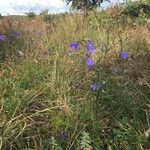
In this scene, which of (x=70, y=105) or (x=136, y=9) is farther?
(x=136, y=9)

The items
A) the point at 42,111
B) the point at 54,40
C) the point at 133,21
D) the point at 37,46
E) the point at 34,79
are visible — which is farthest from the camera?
the point at 133,21

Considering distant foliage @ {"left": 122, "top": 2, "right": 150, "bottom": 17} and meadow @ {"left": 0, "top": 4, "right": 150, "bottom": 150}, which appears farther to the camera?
distant foliage @ {"left": 122, "top": 2, "right": 150, "bottom": 17}

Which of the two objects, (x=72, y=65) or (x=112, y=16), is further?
(x=112, y=16)

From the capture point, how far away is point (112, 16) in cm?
929

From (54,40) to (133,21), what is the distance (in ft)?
16.5

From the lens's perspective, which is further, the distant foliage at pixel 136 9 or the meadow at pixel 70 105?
the distant foliage at pixel 136 9

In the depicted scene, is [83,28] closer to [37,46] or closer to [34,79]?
[37,46]

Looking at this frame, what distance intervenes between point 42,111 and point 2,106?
1.09ft

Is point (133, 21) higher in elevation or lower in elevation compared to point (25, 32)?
lower

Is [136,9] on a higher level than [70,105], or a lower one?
lower

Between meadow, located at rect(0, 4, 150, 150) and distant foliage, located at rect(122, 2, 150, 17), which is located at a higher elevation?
meadow, located at rect(0, 4, 150, 150)

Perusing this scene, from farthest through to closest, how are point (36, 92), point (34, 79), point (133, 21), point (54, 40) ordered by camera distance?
point (133, 21), point (54, 40), point (34, 79), point (36, 92)

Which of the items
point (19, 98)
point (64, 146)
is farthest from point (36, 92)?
point (64, 146)

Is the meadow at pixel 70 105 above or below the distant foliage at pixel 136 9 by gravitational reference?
above
